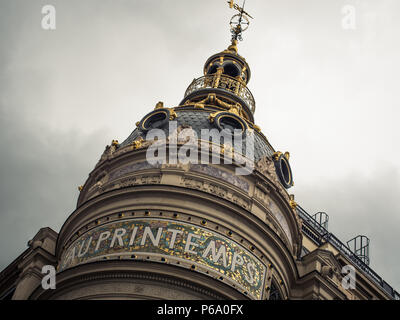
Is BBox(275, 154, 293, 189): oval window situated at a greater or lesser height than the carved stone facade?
greater

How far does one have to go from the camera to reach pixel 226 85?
2794 centimetres

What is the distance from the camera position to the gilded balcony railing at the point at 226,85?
27.5 m

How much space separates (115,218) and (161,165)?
8.98ft

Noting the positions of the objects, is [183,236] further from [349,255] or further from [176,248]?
[349,255]

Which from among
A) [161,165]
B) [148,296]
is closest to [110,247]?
[148,296]

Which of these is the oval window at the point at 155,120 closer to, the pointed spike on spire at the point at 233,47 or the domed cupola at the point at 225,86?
the domed cupola at the point at 225,86

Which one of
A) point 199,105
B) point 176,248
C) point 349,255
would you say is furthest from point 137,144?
point 349,255

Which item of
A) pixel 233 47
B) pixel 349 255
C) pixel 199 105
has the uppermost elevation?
pixel 233 47

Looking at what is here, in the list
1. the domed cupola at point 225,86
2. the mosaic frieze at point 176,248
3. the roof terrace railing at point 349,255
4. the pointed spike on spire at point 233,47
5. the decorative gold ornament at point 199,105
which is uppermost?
the pointed spike on spire at point 233,47

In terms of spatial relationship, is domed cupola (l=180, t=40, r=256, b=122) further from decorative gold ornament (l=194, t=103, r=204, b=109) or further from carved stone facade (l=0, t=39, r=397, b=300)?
carved stone facade (l=0, t=39, r=397, b=300)

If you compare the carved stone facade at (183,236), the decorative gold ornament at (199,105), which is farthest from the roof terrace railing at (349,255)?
the decorative gold ornament at (199,105)

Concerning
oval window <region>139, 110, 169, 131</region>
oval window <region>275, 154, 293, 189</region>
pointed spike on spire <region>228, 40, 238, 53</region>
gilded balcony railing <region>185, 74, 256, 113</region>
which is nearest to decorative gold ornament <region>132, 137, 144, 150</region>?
oval window <region>139, 110, 169, 131</region>

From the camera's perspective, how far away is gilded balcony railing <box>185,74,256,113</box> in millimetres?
27484

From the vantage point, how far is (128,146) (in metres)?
21.8
